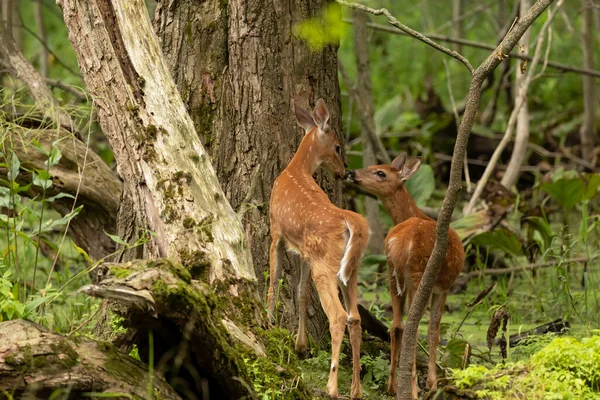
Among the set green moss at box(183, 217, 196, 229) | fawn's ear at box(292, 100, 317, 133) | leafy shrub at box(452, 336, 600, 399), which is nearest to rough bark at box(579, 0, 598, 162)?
fawn's ear at box(292, 100, 317, 133)

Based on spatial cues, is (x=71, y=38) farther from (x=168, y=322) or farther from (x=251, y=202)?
(x=168, y=322)

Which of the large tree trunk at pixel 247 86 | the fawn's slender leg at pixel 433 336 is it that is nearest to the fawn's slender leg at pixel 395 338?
the fawn's slender leg at pixel 433 336

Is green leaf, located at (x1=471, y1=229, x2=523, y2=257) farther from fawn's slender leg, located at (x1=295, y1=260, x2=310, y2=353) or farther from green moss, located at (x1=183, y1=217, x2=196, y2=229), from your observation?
green moss, located at (x1=183, y1=217, x2=196, y2=229)

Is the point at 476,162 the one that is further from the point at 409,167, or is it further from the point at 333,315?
the point at 333,315

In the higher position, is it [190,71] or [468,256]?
[190,71]

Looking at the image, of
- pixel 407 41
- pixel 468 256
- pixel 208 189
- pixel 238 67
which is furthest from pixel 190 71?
pixel 407 41

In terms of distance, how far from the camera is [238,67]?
5.55 meters

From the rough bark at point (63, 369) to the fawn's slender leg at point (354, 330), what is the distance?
1.26 m

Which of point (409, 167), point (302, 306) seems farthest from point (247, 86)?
point (409, 167)

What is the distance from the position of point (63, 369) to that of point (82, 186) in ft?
10.7

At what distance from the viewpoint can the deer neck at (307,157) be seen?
5523mm

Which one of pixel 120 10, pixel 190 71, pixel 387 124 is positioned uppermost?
pixel 120 10

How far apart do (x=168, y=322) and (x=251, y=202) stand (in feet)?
6.31

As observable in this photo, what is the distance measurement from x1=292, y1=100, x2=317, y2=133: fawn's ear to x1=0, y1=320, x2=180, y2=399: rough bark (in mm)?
2374
